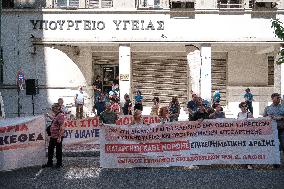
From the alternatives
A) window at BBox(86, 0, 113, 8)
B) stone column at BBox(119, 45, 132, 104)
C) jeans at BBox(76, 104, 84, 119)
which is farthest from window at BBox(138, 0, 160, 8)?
jeans at BBox(76, 104, 84, 119)

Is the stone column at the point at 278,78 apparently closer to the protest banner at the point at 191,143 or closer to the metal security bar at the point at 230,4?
the metal security bar at the point at 230,4

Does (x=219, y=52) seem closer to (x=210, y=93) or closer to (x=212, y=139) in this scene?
(x=210, y=93)

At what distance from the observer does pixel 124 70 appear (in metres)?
26.4

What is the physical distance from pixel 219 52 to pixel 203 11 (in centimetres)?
341

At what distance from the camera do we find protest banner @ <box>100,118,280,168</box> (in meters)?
12.5

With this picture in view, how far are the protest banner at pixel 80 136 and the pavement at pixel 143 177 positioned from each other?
2040mm

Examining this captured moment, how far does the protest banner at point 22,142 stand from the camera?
40.2ft

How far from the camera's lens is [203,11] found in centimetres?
2634

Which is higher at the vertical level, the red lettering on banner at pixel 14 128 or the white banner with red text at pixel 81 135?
the red lettering on banner at pixel 14 128

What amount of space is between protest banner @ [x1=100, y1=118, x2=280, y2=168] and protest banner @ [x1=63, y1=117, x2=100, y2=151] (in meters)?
2.64

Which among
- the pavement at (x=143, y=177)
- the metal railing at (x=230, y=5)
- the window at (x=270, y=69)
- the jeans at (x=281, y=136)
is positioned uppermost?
the metal railing at (x=230, y=5)

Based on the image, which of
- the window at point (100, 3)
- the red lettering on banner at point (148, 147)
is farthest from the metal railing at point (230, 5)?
the red lettering on banner at point (148, 147)

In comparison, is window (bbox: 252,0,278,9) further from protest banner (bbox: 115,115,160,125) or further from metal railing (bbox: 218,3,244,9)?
protest banner (bbox: 115,115,160,125)

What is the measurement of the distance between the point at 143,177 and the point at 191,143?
185 centimetres
